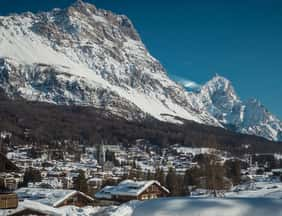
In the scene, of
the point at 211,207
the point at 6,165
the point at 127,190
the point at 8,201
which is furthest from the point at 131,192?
the point at 211,207

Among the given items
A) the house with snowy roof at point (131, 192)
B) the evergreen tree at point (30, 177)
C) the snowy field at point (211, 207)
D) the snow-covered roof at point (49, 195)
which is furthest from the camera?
the evergreen tree at point (30, 177)

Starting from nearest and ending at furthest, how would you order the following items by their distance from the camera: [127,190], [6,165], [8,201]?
[6,165] < [8,201] < [127,190]

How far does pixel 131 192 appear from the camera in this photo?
46.7 m

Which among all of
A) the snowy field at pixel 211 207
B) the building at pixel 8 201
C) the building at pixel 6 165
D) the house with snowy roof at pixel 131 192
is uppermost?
the building at pixel 6 165

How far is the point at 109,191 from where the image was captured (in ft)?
160

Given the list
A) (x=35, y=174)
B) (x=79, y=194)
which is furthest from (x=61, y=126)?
(x=79, y=194)

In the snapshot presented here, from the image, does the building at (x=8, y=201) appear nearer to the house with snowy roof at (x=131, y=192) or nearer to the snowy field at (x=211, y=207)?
the snowy field at (x=211, y=207)

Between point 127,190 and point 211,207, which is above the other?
point 211,207

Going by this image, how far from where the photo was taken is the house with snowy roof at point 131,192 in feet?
154

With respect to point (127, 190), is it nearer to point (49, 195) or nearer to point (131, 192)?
point (131, 192)

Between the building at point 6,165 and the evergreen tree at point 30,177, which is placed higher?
the building at point 6,165

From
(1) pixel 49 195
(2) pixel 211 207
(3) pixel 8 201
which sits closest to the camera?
(2) pixel 211 207

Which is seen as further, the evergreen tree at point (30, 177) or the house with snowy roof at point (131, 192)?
the evergreen tree at point (30, 177)

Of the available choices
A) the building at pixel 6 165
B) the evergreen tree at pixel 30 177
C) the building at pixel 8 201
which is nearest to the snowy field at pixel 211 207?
the building at pixel 6 165
